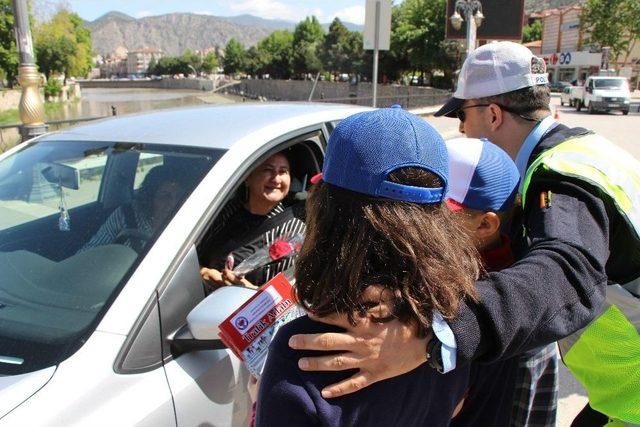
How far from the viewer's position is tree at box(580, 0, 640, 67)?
49.4 m

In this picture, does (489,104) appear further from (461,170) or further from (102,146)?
(102,146)

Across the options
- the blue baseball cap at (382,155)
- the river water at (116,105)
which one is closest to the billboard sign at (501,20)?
the river water at (116,105)

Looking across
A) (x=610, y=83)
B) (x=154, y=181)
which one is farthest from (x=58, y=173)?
(x=610, y=83)

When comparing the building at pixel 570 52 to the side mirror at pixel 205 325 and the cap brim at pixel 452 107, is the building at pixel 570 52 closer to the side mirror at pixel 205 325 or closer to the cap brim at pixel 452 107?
the cap brim at pixel 452 107

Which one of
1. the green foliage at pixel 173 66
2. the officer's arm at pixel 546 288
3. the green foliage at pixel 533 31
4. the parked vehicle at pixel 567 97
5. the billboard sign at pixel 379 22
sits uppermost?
the green foliage at pixel 533 31

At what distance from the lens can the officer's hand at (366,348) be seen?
0.98 metres

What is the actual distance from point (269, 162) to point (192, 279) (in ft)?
3.83

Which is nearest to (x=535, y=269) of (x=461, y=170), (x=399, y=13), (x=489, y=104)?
(x=461, y=170)

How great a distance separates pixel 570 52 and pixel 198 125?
7621 centimetres

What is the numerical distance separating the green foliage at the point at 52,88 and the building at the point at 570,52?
59.1 meters

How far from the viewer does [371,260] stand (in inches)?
40.3

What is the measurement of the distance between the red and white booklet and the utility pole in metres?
7.97

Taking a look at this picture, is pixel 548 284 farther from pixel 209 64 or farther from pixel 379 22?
pixel 209 64

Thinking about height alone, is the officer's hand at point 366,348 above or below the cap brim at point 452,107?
below
